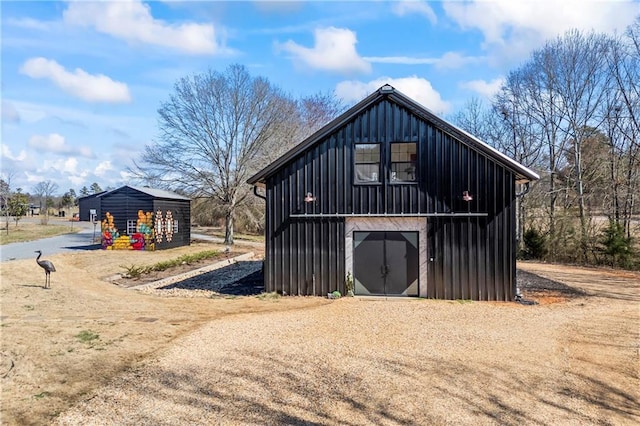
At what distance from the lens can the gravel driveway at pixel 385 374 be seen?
16.4 feet

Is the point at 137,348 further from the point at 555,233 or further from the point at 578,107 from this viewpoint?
the point at 578,107

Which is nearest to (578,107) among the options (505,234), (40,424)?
(505,234)

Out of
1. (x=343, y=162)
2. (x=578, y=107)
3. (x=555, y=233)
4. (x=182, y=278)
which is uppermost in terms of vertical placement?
(x=578, y=107)

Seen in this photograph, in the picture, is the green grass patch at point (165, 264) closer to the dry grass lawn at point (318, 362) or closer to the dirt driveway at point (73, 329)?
the dirt driveway at point (73, 329)

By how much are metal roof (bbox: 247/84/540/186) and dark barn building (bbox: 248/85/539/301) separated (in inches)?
1.2

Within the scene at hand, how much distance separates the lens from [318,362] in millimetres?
6828

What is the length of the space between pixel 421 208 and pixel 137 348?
8.38 meters

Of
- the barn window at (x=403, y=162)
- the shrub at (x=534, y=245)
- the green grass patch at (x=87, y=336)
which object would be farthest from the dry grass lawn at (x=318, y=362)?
the shrub at (x=534, y=245)

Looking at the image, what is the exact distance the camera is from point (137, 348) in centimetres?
752

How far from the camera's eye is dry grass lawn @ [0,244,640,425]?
16.7ft

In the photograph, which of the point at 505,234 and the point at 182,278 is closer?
the point at 505,234

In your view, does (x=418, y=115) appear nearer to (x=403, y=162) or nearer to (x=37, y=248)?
(x=403, y=162)

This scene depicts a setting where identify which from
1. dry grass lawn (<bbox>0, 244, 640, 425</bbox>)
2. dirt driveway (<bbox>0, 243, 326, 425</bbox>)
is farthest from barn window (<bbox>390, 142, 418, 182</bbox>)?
dirt driveway (<bbox>0, 243, 326, 425</bbox>)

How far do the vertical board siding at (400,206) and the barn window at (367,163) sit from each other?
177 mm
